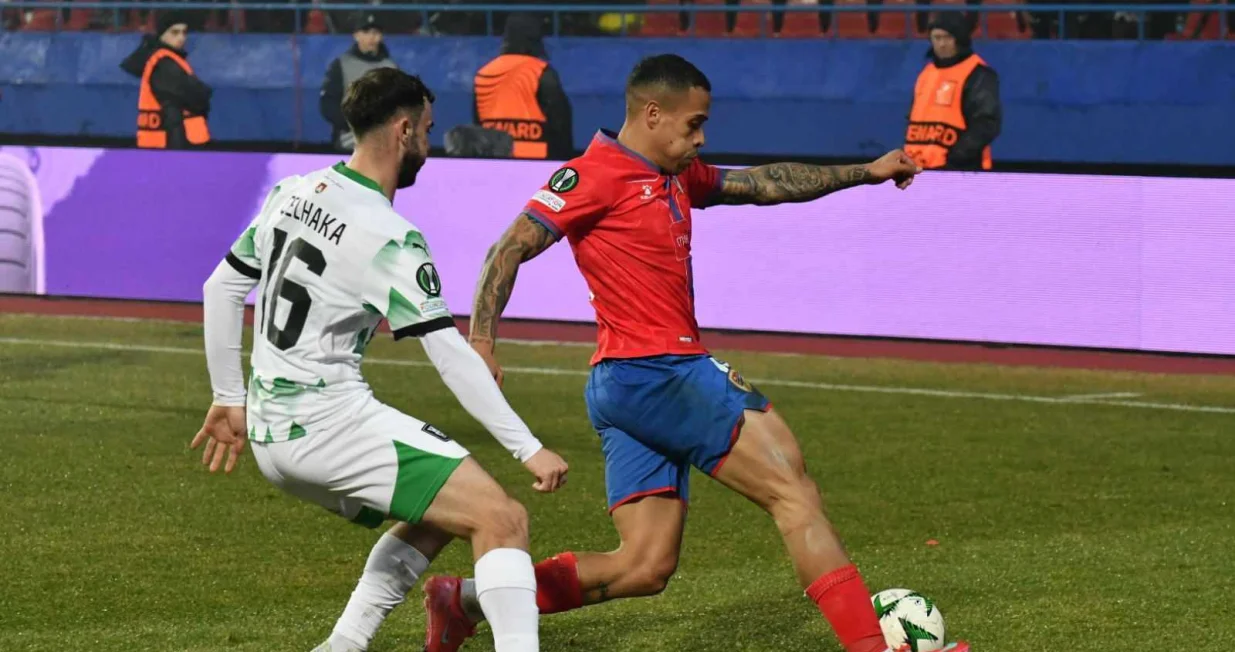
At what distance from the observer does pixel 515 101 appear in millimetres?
17188

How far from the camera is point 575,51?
20.3 m

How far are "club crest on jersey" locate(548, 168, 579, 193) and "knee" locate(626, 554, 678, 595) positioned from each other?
3.61 ft

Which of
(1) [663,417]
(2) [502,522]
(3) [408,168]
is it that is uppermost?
(3) [408,168]

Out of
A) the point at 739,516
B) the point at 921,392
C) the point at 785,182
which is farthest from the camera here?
the point at 921,392

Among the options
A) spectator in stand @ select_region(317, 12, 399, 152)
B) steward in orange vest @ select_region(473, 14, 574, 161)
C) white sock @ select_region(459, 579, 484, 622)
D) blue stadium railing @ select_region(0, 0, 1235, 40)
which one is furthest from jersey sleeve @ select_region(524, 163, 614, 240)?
spectator in stand @ select_region(317, 12, 399, 152)

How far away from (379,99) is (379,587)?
139cm

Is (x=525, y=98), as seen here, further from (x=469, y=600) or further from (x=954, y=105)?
(x=469, y=600)

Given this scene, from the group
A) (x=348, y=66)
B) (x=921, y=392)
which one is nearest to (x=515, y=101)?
(x=348, y=66)

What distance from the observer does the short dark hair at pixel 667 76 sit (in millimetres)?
5891

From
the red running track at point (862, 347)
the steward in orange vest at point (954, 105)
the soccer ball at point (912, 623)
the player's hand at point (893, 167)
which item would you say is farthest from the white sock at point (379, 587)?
the steward in orange vest at point (954, 105)

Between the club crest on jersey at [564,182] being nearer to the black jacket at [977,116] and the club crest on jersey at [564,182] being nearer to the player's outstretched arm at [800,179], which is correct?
the player's outstretched arm at [800,179]

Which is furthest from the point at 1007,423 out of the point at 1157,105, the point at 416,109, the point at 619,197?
the point at 1157,105

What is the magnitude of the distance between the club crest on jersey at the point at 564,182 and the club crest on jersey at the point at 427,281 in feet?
3.09

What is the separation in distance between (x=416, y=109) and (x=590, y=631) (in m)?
2.11
